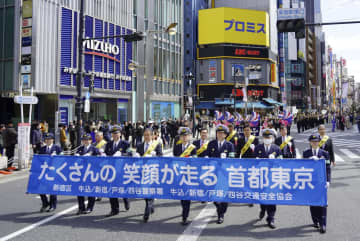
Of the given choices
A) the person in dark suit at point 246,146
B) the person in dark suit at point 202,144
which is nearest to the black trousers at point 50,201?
the person in dark suit at point 202,144

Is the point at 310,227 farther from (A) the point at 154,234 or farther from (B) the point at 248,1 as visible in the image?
(B) the point at 248,1

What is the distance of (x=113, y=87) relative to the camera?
2938 centimetres

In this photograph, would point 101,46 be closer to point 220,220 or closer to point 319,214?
point 220,220

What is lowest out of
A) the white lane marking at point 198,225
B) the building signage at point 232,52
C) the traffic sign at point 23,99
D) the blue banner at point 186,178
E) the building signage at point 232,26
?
the white lane marking at point 198,225

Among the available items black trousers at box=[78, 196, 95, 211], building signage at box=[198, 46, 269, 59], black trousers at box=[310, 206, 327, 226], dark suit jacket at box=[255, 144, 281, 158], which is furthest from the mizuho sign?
building signage at box=[198, 46, 269, 59]

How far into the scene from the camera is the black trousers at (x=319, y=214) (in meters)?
5.62

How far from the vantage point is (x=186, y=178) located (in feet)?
20.7

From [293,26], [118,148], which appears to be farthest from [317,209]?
[293,26]

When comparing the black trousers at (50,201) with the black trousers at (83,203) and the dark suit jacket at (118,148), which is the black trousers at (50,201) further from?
the dark suit jacket at (118,148)

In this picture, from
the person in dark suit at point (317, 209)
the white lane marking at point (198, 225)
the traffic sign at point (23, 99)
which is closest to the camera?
the white lane marking at point (198, 225)

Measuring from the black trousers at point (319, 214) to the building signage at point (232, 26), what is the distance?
55.1m

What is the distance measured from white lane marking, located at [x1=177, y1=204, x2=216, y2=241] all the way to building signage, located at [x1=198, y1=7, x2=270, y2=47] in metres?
54.2

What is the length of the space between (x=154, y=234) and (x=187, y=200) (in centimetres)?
101

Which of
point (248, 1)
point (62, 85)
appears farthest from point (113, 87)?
point (248, 1)
